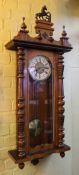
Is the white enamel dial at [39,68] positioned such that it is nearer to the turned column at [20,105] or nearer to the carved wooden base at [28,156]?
the turned column at [20,105]

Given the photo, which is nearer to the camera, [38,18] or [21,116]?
[21,116]

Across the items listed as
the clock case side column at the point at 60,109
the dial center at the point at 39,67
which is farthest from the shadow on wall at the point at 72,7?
the dial center at the point at 39,67

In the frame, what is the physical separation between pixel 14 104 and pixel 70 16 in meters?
0.85

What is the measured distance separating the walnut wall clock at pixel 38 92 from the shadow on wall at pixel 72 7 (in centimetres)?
35

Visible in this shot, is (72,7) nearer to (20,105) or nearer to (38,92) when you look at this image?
(38,92)

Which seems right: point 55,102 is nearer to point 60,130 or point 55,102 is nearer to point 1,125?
point 60,130

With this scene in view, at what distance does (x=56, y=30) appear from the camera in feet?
5.31

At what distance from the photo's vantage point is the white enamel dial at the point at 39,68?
4.32 feet

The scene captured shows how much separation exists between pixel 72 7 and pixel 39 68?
0.69 metres

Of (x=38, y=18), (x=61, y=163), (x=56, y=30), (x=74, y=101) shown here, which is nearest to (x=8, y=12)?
(x=38, y=18)

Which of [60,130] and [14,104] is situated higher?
[14,104]

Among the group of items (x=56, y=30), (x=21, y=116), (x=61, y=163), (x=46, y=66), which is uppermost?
(x=56, y=30)

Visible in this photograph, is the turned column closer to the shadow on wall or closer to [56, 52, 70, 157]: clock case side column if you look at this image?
[56, 52, 70, 157]: clock case side column

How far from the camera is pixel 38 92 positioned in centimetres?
137
